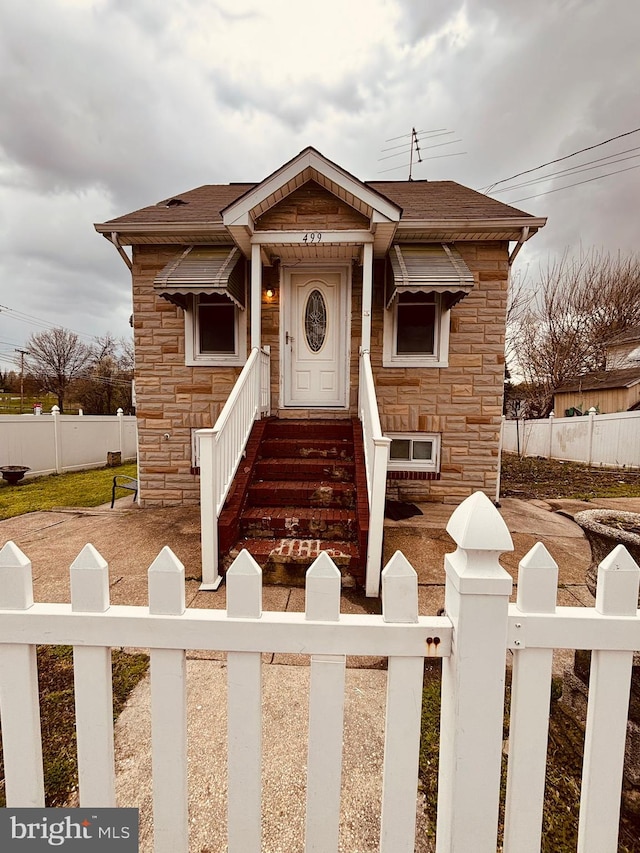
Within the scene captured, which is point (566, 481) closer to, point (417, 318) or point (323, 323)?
point (417, 318)

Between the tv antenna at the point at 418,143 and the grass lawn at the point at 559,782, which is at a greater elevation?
the tv antenna at the point at 418,143

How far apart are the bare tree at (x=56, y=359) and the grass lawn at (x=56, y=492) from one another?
84.0 feet

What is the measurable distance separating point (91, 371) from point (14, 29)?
2753cm

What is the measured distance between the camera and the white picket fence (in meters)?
0.93

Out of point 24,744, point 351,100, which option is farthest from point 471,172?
point 24,744

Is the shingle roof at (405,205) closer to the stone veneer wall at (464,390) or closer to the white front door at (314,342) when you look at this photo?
the stone veneer wall at (464,390)

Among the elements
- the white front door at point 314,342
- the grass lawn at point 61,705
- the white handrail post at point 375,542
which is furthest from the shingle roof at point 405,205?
the grass lawn at point 61,705

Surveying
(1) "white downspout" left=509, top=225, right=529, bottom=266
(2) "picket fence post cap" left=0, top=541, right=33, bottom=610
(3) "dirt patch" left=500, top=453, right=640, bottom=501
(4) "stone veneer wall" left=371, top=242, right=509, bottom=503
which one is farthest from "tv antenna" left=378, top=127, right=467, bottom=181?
(2) "picket fence post cap" left=0, top=541, right=33, bottom=610

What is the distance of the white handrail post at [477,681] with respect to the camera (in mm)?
910

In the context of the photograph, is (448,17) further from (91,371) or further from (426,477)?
(91,371)

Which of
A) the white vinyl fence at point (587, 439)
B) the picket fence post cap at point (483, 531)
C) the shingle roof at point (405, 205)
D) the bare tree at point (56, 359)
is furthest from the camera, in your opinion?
the bare tree at point (56, 359)

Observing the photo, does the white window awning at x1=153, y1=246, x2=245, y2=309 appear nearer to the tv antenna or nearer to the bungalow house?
the bungalow house

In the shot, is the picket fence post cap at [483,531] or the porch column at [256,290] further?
the porch column at [256,290]

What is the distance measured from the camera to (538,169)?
329 inches
